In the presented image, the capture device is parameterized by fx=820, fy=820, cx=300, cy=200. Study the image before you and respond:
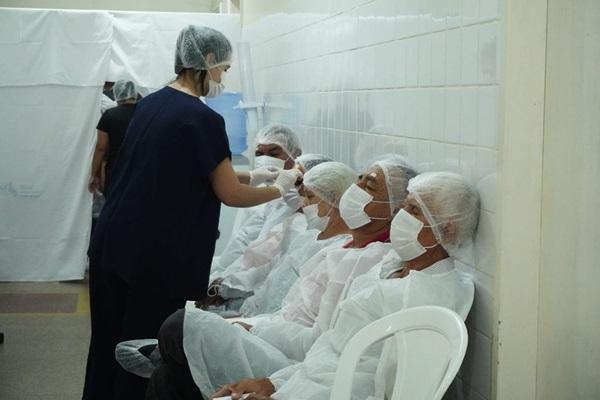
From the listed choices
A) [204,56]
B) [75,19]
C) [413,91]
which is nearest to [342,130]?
[204,56]

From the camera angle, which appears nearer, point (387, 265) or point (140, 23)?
point (387, 265)

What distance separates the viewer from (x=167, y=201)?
2.96 m

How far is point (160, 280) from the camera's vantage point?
301 cm

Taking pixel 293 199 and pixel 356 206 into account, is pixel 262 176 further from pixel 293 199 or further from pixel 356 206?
pixel 356 206

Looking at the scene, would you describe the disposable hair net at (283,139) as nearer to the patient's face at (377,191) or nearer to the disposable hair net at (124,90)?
the patient's face at (377,191)

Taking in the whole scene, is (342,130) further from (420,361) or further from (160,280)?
(420,361)

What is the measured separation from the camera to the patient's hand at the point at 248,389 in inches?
84.0

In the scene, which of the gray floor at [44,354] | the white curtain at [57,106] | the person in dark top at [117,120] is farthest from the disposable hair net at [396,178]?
the white curtain at [57,106]

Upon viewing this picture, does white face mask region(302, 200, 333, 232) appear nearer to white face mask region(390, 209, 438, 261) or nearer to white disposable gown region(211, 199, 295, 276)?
white disposable gown region(211, 199, 295, 276)

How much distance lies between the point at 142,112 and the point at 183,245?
52 centimetres

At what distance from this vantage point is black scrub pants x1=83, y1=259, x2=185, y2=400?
119 inches

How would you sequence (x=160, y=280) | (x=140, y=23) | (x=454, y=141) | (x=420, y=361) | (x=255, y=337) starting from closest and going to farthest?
(x=420, y=361) → (x=454, y=141) → (x=255, y=337) → (x=160, y=280) → (x=140, y=23)

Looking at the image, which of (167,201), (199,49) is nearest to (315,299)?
(167,201)

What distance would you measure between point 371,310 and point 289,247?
1.27m
